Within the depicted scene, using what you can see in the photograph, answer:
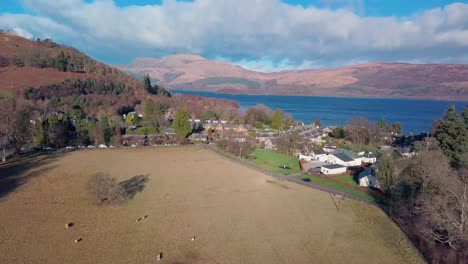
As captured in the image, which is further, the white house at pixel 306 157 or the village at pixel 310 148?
the white house at pixel 306 157

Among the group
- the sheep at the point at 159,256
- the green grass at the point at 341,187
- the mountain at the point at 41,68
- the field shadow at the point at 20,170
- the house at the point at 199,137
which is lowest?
the green grass at the point at 341,187

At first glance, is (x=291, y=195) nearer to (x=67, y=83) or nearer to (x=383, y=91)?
(x=67, y=83)

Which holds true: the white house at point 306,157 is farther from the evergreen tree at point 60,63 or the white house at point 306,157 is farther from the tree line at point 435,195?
the evergreen tree at point 60,63

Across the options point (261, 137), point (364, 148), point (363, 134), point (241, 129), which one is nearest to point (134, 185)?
point (261, 137)

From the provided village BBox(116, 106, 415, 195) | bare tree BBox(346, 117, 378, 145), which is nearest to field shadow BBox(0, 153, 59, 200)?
village BBox(116, 106, 415, 195)

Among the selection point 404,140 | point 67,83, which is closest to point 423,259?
A: point 404,140

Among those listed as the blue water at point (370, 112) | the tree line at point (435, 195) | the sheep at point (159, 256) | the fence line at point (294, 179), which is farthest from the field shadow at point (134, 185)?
the blue water at point (370, 112)

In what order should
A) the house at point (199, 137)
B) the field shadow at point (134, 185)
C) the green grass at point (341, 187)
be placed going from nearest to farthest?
the field shadow at point (134, 185) < the green grass at point (341, 187) < the house at point (199, 137)
